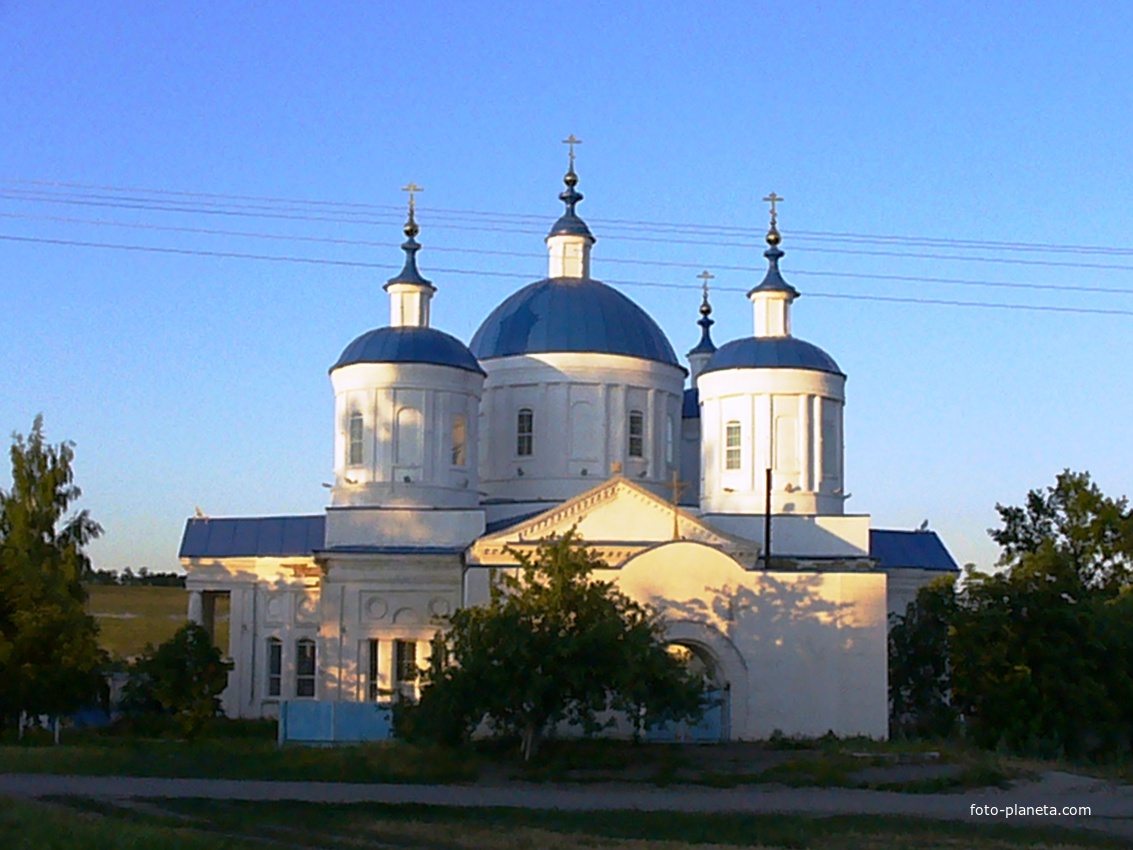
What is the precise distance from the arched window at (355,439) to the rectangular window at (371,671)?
431cm

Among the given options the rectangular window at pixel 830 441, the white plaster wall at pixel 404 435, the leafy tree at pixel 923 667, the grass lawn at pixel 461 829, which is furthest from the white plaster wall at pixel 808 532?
the grass lawn at pixel 461 829

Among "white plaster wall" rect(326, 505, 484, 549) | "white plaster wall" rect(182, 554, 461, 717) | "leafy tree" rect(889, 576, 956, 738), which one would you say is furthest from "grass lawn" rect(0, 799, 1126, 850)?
"leafy tree" rect(889, 576, 956, 738)

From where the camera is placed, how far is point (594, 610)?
2922cm

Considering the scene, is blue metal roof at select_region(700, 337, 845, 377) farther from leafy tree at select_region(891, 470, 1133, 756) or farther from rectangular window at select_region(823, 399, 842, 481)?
leafy tree at select_region(891, 470, 1133, 756)

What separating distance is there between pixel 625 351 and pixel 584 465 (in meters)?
3.13

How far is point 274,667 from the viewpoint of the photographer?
43.1m

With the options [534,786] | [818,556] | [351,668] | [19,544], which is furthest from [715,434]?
[19,544]

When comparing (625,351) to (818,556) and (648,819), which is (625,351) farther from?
(648,819)

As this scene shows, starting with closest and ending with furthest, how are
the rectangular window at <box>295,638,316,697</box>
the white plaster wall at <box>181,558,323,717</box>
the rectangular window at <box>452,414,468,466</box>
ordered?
the rectangular window at <box>452,414,468,466</box>, the rectangular window at <box>295,638,316,697</box>, the white plaster wall at <box>181,558,323,717</box>

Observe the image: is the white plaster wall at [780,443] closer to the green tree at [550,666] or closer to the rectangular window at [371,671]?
the rectangular window at [371,671]

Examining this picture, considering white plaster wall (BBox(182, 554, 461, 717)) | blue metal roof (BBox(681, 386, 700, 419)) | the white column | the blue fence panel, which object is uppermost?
blue metal roof (BBox(681, 386, 700, 419))

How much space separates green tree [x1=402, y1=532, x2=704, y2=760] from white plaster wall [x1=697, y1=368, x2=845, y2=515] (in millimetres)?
9052

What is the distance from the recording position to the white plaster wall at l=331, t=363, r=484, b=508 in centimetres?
3850

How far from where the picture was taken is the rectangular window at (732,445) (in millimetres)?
38719
